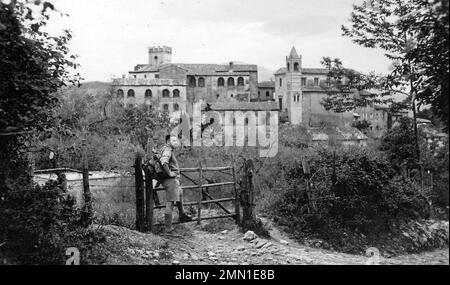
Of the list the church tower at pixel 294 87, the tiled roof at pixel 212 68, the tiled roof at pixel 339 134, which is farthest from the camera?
the tiled roof at pixel 212 68

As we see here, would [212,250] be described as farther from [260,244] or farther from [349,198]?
[349,198]

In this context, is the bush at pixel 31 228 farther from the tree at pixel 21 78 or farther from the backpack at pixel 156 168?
the backpack at pixel 156 168

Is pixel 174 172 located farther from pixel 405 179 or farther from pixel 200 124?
pixel 200 124

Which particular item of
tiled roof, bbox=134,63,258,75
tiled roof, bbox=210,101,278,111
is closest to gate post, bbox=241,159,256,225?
tiled roof, bbox=210,101,278,111

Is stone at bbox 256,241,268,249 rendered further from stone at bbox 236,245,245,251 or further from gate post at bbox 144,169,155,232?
gate post at bbox 144,169,155,232

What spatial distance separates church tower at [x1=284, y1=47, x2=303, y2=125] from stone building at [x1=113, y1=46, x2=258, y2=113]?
874 centimetres

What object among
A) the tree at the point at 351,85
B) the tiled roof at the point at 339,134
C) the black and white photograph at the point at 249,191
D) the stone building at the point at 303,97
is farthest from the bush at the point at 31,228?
the stone building at the point at 303,97

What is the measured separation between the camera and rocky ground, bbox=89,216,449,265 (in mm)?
6980

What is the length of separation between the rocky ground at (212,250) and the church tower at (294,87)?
→ 110 feet

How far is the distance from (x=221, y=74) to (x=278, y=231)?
45340 millimetres

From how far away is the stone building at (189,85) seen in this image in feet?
165

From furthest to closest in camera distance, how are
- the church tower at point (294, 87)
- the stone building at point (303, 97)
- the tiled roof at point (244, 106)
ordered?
1. the tiled roof at point (244, 106)
2. the church tower at point (294, 87)
3. the stone building at point (303, 97)
